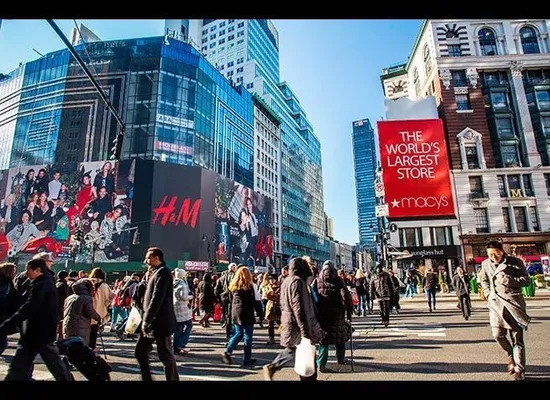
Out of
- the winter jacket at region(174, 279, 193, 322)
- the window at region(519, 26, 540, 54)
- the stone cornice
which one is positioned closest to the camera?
the winter jacket at region(174, 279, 193, 322)

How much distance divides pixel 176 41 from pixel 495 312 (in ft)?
204

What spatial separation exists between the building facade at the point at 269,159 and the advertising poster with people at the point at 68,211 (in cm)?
3408

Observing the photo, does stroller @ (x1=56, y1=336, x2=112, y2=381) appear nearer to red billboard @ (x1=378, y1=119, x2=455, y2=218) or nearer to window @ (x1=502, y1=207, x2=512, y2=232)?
red billboard @ (x1=378, y1=119, x2=455, y2=218)

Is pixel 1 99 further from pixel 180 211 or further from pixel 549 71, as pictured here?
pixel 549 71

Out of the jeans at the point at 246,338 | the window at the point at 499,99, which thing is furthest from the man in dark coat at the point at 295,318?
the window at the point at 499,99

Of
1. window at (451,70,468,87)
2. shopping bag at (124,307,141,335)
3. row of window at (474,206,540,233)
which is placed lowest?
shopping bag at (124,307,141,335)

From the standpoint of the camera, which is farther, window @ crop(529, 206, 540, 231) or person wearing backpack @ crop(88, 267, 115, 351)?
window @ crop(529, 206, 540, 231)

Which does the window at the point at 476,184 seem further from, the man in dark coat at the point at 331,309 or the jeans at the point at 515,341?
the man in dark coat at the point at 331,309

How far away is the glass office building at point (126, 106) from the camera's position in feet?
177

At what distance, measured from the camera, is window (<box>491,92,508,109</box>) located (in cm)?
→ 3988

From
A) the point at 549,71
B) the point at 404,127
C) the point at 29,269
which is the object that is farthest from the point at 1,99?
the point at 549,71

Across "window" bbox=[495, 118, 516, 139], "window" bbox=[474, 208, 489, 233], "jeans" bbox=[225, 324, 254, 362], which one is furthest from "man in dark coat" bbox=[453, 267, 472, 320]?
"window" bbox=[495, 118, 516, 139]
